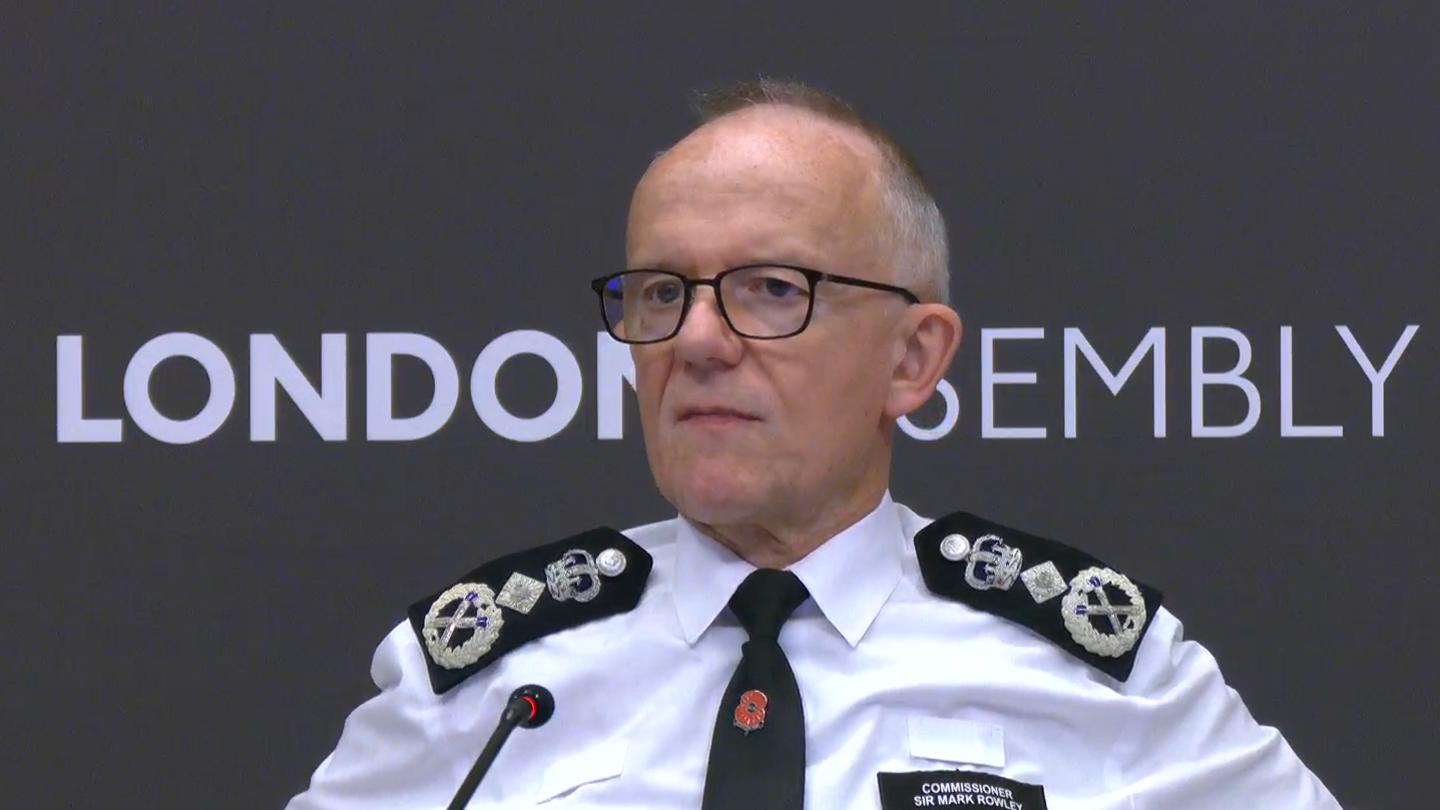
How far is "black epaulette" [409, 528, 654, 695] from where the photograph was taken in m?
1.80

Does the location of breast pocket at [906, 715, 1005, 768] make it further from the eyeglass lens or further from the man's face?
the eyeglass lens

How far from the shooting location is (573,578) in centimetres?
186

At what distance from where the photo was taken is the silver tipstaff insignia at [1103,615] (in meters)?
1.75

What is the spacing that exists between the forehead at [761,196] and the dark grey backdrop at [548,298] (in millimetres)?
490

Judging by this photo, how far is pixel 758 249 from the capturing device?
1.66 meters

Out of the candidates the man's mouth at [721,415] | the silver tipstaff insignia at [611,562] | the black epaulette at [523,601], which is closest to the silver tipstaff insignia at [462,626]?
the black epaulette at [523,601]

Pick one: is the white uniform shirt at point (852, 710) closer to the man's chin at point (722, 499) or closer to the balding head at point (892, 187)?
the man's chin at point (722, 499)

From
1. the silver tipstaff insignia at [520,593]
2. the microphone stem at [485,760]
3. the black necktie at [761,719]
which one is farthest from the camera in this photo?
the silver tipstaff insignia at [520,593]

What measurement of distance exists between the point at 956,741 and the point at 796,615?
0.21m

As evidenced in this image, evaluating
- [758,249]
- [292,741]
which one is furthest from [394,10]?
[292,741]

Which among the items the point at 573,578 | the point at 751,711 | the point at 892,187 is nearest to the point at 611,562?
the point at 573,578

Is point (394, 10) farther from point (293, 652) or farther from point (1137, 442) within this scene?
point (1137, 442)

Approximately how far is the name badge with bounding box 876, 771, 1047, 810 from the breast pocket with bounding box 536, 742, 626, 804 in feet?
0.87

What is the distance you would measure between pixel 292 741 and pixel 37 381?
574 millimetres
